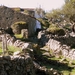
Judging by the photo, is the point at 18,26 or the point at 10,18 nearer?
the point at 18,26

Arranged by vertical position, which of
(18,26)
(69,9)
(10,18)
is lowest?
(18,26)

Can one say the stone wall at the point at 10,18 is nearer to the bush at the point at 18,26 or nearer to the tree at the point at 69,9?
the bush at the point at 18,26

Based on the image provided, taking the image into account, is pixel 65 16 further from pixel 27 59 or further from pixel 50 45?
pixel 27 59

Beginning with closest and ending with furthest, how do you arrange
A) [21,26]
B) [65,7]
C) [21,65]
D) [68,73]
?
1. [21,65]
2. [68,73]
3. [21,26]
4. [65,7]

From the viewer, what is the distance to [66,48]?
25.5 metres

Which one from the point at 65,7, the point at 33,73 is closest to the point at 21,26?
the point at 65,7

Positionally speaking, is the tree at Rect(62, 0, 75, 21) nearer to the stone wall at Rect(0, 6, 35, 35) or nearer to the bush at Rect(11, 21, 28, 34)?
the stone wall at Rect(0, 6, 35, 35)

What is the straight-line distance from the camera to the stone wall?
43.9 metres

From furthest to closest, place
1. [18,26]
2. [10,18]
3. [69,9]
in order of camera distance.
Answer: [69,9], [10,18], [18,26]

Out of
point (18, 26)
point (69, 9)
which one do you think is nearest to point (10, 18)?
point (18, 26)

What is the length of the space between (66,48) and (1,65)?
13300 millimetres

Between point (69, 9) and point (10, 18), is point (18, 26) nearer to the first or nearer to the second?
point (10, 18)

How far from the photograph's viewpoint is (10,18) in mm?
44531

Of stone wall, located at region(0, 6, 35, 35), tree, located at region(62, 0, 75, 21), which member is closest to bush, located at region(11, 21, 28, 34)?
stone wall, located at region(0, 6, 35, 35)
